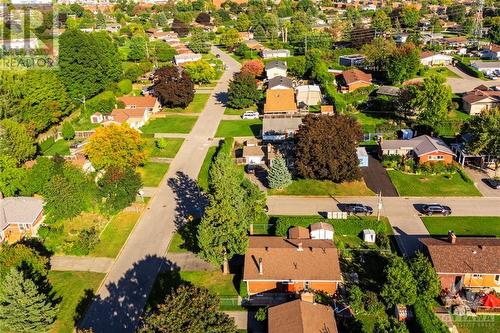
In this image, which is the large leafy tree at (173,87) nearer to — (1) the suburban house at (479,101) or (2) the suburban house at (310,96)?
(2) the suburban house at (310,96)

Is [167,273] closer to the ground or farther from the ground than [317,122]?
closer to the ground

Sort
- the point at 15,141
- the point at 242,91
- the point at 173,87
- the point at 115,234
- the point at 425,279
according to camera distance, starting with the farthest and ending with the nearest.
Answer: the point at 242,91, the point at 173,87, the point at 15,141, the point at 115,234, the point at 425,279

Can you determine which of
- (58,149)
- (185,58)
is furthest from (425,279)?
(185,58)

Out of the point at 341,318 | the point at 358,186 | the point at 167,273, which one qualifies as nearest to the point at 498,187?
the point at 358,186

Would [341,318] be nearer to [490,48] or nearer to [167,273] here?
[167,273]

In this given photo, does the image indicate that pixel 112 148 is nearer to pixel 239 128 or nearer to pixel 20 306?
pixel 239 128

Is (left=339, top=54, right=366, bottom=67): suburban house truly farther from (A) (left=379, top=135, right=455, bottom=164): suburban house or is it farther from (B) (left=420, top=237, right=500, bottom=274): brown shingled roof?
(B) (left=420, top=237, right=500, bottom=274): brown shingled roof

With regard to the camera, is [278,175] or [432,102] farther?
[432,102]
